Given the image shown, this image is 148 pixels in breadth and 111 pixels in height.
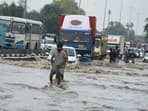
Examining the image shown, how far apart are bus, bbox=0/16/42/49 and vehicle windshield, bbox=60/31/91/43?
21.2 feet

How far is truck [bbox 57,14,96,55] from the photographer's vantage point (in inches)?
1802

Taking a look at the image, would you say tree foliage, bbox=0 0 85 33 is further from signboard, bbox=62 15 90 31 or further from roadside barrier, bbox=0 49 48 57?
signboard, bbox=62 15 90 31

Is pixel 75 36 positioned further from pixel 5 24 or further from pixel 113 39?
pixel 113 39

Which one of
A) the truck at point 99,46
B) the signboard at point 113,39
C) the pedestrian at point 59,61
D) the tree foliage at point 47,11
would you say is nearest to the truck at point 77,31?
the truck at point 99,46

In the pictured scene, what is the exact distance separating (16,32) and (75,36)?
7712mm

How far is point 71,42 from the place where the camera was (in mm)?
45875

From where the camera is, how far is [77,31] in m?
45.9

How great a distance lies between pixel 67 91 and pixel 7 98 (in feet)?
15.0

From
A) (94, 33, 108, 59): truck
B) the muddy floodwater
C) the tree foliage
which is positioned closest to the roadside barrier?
(94, 33, 108, 59): truck

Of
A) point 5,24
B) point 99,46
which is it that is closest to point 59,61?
point 5,24

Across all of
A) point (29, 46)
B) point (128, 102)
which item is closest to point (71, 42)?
point (29, 46)

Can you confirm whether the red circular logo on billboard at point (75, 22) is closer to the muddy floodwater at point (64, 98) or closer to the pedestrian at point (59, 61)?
the muddy floodwater at point (64, 98)

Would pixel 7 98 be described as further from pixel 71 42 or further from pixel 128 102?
pixel 71 42

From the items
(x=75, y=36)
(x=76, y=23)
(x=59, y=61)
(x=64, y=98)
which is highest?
(x=76, y=23)
